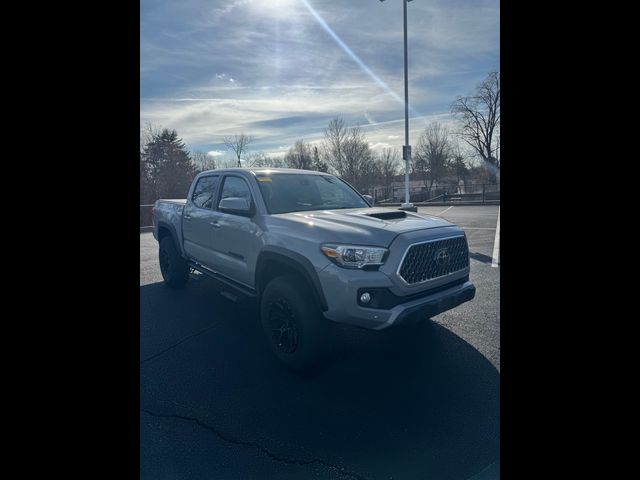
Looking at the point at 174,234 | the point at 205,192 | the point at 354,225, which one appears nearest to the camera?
the point at 354,225

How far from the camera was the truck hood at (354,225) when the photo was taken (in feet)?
9.08

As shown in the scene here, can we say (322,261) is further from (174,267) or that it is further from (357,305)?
(174,267)

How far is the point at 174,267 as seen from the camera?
18.3 ft

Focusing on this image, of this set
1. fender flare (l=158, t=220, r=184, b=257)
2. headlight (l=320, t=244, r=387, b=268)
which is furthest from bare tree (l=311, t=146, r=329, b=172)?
headlight (l=320, t=244, r=387, b=268)

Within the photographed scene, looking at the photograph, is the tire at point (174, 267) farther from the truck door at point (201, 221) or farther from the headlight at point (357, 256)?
the headlight at point (357, 256)

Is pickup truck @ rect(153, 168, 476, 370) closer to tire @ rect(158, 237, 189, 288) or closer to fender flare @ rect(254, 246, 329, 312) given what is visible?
fender flare @ rect(254, 246, 329, 312)

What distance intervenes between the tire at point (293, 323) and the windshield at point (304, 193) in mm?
914

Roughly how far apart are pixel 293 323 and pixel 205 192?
2.71m

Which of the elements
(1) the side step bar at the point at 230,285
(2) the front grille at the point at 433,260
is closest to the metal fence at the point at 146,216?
(1) the side step bar at the point at 230,285

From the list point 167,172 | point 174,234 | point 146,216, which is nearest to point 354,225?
point 174,234
